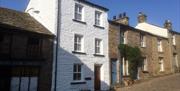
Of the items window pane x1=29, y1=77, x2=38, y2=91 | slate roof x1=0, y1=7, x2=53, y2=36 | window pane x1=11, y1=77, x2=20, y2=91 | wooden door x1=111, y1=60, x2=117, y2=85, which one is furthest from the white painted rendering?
window pane x1=11, y1=77, x2=20, y2=91

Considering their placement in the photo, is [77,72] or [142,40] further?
[142,40]

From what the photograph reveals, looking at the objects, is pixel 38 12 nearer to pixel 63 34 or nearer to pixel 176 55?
pixel 63 34

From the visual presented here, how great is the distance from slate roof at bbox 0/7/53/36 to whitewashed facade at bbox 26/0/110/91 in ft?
2.24

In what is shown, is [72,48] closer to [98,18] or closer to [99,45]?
[99,45]

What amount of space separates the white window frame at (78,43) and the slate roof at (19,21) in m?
2.78

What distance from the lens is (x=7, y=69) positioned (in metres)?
14.9

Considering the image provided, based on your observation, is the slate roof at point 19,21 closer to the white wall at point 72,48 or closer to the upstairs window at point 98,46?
the white wall at point 72,48

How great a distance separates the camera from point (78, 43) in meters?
20.0

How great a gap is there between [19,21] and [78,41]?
534cm

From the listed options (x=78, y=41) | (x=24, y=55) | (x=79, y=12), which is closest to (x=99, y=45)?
(x=78, y=41)

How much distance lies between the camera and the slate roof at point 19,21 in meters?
16.5

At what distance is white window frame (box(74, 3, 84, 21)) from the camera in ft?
67.1

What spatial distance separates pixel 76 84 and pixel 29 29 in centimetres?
600

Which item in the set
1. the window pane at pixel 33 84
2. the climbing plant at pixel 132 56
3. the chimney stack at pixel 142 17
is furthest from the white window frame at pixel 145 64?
the window pane at pixel 33 84
